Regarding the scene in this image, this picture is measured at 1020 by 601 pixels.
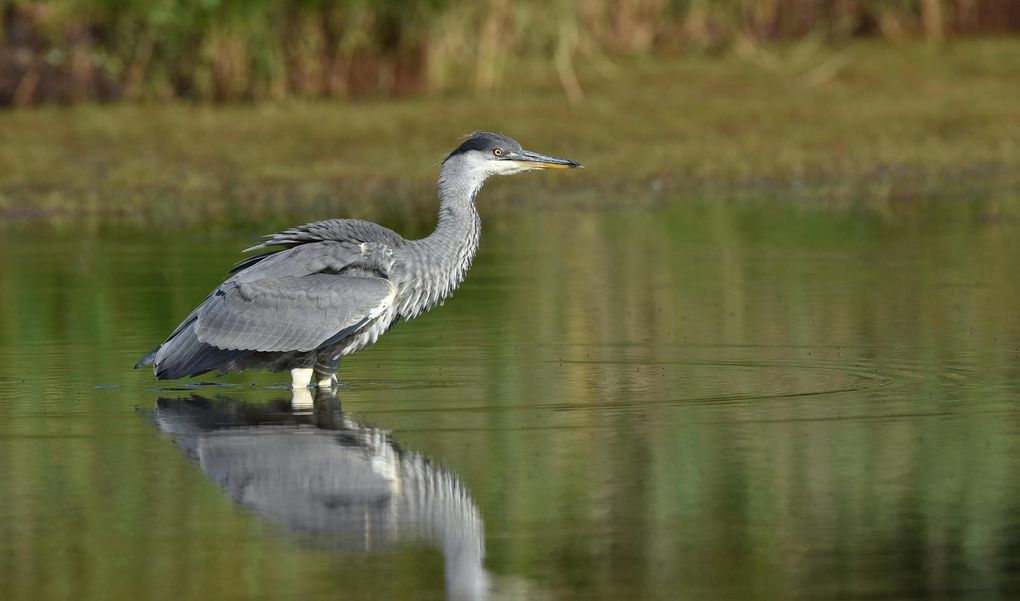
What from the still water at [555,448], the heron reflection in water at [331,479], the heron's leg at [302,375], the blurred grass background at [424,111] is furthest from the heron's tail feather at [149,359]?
the blurred grass background at [424,111]

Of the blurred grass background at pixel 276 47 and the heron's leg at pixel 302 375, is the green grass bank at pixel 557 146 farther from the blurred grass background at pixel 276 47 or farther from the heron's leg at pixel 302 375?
the heron's leg at pixel 302 375

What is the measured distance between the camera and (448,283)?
10.6 m

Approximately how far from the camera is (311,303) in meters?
10.1

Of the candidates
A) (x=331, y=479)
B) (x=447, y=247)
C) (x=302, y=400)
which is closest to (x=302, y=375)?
(x=302, y=400)

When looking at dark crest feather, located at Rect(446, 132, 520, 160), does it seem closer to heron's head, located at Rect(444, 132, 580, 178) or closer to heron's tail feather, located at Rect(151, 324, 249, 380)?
heron's head, located at Rect(444, 132, 580, 178)

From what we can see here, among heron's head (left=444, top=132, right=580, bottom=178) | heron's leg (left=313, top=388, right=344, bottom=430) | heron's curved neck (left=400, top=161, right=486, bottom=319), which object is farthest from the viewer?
heron's head (left=444, top=132, right=580, bottom=178)

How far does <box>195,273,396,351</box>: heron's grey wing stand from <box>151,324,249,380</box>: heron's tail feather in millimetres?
53

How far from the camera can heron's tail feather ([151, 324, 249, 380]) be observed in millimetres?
10203

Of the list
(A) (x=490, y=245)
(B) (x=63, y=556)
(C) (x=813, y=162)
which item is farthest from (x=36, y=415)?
(C) (x=813, y=162)

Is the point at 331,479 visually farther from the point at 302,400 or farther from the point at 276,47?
the point at 276,47

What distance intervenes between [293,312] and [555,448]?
203 centimetres

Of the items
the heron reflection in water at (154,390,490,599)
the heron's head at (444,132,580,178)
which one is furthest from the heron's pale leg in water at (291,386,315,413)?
the heron's head at (444,132,580,178)

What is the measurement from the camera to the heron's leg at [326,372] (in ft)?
34.0

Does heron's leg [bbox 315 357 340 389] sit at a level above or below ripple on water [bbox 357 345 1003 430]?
above
